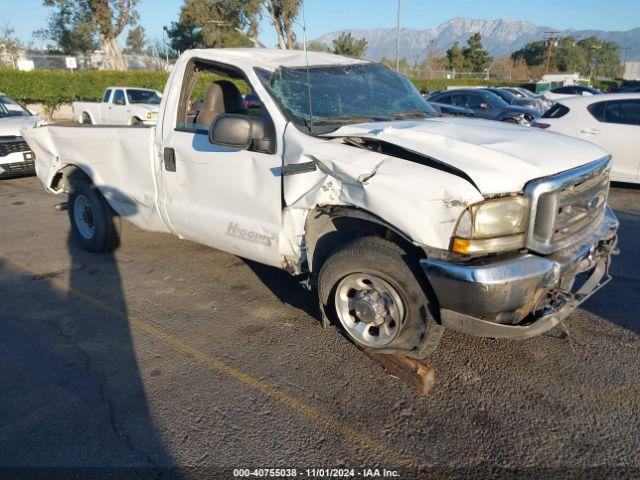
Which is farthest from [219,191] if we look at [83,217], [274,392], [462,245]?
[83,217]

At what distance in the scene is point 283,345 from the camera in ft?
12.2

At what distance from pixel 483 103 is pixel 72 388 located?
600 inches

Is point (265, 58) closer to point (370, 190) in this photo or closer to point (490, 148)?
point (370, 190)

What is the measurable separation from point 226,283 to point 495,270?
9.29 feet

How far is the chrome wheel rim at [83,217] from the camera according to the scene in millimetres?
5719

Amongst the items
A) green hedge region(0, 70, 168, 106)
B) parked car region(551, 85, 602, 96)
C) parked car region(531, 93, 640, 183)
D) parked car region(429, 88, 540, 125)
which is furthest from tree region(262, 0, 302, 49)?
parked car region(551, 85, 602, 96)

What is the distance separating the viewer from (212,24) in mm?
37344

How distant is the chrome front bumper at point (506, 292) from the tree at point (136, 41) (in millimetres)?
67570

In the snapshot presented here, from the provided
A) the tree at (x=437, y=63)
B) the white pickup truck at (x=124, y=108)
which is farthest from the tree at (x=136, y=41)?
the white pickup truck at (x=124, y=108)

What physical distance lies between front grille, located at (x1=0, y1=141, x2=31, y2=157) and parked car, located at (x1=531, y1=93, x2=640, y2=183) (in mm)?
9879

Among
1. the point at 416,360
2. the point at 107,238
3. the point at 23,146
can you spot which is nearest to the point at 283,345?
the point at 416,360

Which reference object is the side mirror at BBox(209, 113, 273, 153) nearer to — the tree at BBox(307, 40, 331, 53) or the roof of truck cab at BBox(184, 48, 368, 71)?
the roof of truck cab at BBox(184, 48, 368, 71)

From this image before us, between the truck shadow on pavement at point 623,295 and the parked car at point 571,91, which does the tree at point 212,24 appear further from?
the truck shadow on pavement at point 623,295

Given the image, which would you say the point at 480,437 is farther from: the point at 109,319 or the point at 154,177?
the point at 154,177
